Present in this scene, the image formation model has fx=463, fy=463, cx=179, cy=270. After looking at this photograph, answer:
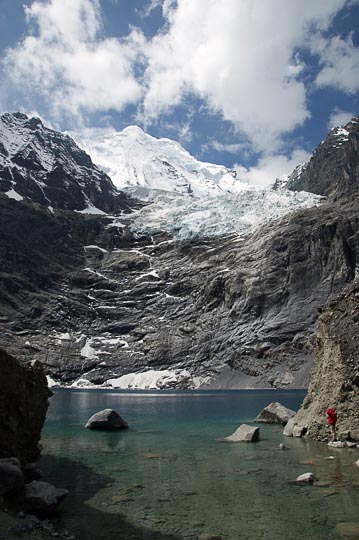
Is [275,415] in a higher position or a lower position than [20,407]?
higher

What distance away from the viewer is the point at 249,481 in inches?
770

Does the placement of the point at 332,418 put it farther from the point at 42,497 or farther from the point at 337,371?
the point at 42,497

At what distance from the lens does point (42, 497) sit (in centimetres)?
1515

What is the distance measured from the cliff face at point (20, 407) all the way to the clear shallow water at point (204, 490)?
194 cm

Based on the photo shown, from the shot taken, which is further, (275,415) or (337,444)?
(275,415)

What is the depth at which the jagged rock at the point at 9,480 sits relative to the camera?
14.7 metres

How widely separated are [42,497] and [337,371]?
20510mm

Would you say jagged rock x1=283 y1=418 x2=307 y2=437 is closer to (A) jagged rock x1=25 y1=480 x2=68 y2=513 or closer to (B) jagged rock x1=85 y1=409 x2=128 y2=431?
(B) jagged rock x1=85 y1=409 x2=128 y2=431

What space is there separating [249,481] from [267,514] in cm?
473

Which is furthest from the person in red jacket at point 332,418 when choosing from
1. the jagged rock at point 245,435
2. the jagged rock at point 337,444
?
the jagged rock at point 245,435

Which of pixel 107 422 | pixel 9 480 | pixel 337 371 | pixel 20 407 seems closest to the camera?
pixel 9 480

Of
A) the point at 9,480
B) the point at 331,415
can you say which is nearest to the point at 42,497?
the point at 9,480

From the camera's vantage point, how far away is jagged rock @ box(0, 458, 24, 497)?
1473 centimetres

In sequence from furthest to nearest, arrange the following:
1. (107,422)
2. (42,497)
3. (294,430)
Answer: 1. (107,422)
2. (294,430)
3. (42,497)
